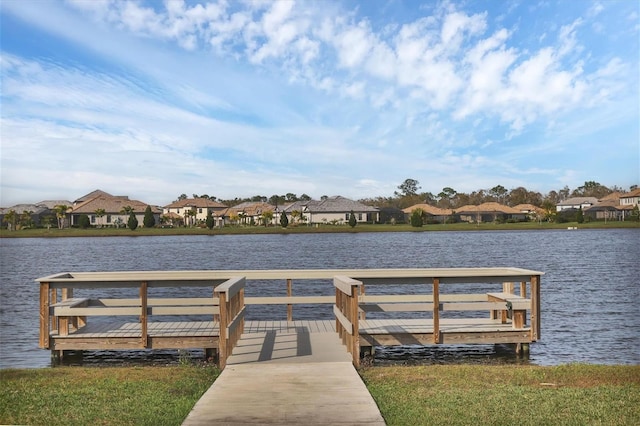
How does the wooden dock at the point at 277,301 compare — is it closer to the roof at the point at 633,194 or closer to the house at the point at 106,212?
the house at the point at 106,212

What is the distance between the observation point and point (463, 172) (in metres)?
Result: 81.1

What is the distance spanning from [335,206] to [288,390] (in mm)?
121580

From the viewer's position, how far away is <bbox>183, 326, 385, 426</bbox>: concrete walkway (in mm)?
6809

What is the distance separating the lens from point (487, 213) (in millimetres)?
138500

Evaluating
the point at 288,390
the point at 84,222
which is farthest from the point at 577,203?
the point at 288,390

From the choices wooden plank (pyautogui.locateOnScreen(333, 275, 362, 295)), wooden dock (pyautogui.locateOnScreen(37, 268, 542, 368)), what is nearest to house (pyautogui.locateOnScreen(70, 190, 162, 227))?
wooden dock (pyautogui.locateOnScreen(37, 268, 542, 368))

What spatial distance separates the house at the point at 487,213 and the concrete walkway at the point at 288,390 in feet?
424

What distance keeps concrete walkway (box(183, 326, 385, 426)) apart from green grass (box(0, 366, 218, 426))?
0.40 meters

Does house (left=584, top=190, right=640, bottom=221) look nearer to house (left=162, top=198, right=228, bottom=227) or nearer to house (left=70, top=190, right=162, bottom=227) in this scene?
house (left=162, top=198, right=228, bottom=227)

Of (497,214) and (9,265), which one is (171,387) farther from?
(497,214)

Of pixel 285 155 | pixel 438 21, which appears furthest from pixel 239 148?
pixel 438 21

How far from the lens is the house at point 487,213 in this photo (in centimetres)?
13750

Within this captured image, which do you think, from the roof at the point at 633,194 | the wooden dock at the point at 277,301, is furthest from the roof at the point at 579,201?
the wooden dock at the point at 277,301

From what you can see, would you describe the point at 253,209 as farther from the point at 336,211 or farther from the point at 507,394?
the point at 507,394
